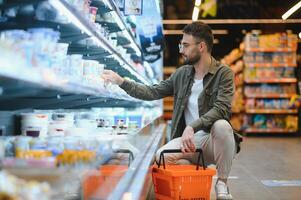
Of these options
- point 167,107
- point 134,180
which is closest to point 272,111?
point 167,107

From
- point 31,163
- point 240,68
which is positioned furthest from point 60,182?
point 240,68

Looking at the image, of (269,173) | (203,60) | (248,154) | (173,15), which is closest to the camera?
(203,60)

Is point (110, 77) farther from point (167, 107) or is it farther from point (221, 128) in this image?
point (167, 107)

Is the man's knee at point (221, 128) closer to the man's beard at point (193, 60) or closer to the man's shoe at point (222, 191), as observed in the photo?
the man's shoe at point (222, 191)

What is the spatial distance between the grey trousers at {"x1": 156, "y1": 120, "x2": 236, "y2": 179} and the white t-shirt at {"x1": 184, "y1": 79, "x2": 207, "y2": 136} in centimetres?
23

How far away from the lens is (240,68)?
13594 mm

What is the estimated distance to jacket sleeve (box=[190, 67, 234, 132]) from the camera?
342cm

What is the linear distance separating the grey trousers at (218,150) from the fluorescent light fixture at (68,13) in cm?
129

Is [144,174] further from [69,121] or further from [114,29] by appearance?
[114,29]

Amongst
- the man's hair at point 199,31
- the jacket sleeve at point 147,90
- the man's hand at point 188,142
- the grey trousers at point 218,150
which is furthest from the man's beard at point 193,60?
the man's hand at point 188,142

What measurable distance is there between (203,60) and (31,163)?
2463 mm

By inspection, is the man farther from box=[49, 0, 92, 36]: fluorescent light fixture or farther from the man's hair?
box=[49, 0, 92, 36]: fluorescent light fixture

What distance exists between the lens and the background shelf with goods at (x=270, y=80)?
12.7m

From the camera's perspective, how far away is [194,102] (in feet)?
12.4
